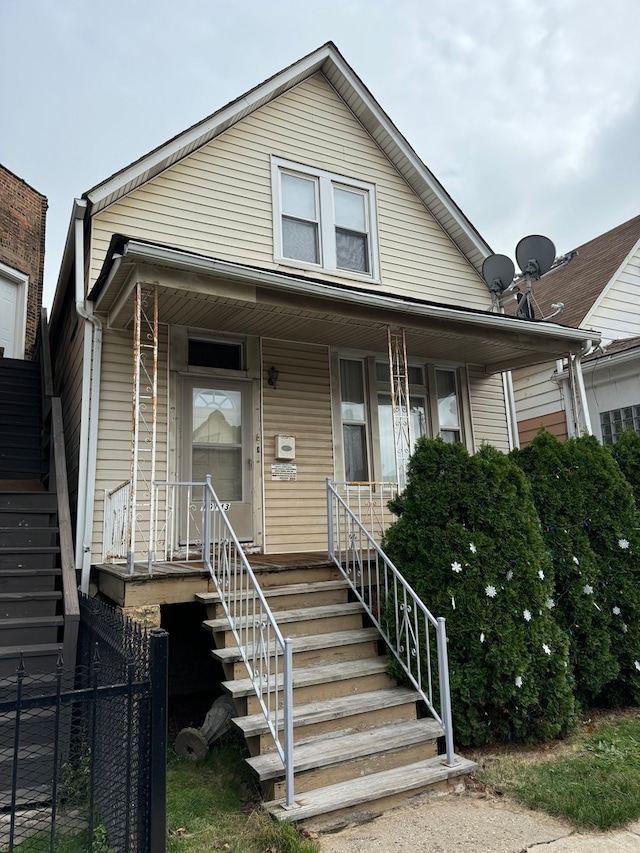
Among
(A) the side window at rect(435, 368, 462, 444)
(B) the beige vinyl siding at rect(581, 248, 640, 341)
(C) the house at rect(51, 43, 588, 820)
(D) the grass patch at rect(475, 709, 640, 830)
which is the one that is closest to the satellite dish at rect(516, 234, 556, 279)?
(C) the house at rect(51, 43, 588, 820)

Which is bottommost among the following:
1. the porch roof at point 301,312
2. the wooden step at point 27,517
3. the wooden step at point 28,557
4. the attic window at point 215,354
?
the wooden step at point 28,557

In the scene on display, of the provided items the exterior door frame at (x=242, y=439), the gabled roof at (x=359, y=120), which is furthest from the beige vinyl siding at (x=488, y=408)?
the exterior door frame at (x=242, y=439)

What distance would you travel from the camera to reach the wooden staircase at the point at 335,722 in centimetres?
359

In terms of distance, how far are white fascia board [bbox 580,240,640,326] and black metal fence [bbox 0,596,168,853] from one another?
34.9 feet

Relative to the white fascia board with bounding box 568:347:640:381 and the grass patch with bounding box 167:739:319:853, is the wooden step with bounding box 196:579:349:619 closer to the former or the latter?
the grass patch with bounding box 167:739:319:853

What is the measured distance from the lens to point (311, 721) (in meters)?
4.08

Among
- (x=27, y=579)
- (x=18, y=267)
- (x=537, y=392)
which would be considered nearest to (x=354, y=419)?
(x=27, y=579)

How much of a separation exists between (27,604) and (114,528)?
1.17 meters

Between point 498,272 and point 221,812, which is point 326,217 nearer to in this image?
point 498,272

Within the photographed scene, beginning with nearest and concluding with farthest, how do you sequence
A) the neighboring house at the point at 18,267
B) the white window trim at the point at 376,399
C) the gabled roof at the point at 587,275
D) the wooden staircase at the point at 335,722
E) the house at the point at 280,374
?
the wooden staircase at the point at 335,722 < the house at the point at 280,374 < the white window trim at the point at 376,399 < the gabled roof at the point at 587,275 < the neighboring house at the point at 18,267

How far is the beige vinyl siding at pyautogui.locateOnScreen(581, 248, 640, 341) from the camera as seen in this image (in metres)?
11.8

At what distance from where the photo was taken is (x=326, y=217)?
339 inches

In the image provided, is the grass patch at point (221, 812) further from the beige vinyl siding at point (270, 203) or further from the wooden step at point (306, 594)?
the beige vinyl siding at point (270, 203)

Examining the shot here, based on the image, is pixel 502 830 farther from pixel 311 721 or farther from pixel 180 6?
pixel 180 6
